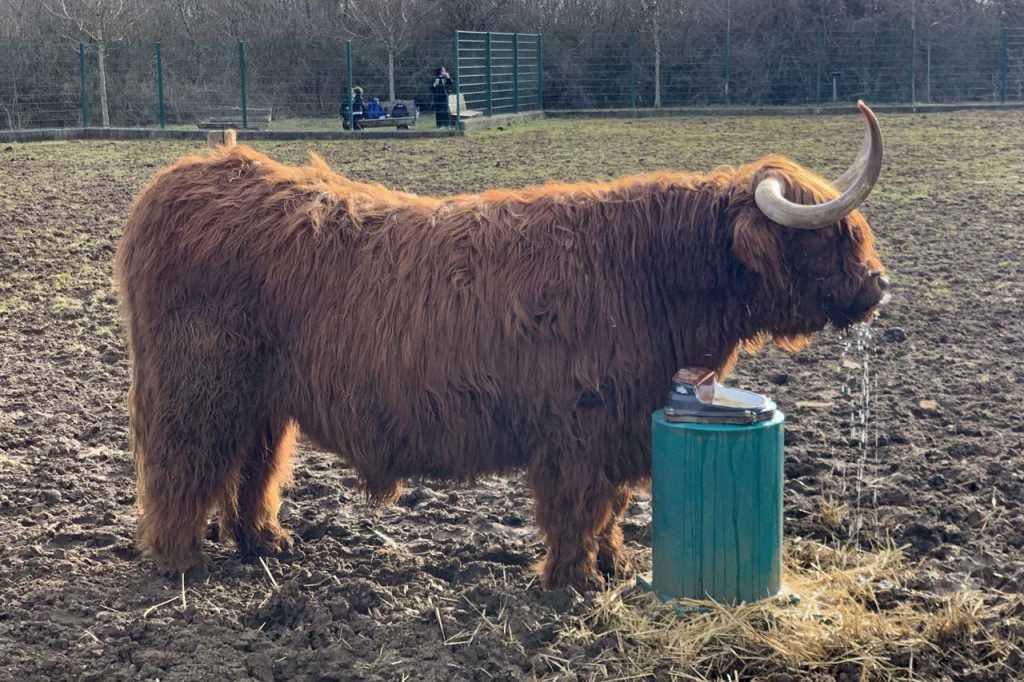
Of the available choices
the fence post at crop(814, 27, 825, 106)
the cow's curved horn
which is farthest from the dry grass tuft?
the fence post at crop(814, 27, 825, 106)

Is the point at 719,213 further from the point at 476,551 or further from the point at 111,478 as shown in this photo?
the point at 111,478

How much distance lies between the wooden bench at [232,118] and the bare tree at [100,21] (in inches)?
85.4

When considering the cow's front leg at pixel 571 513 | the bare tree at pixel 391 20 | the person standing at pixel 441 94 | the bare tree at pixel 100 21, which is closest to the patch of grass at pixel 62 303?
the cow's front leg at pixel 571 513

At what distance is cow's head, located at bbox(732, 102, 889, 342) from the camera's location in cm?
386

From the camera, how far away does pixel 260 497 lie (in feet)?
14.9

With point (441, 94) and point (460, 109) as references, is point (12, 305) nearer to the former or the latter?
point (460, 109)

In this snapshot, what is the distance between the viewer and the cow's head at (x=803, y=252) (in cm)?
386

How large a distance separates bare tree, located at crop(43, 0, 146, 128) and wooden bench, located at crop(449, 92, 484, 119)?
739cm

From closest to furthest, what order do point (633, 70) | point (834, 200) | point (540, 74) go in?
point (834, 200) < point (633, 70) < point (540, 74)

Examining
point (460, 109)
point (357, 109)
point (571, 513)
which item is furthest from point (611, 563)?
point (357, 109)

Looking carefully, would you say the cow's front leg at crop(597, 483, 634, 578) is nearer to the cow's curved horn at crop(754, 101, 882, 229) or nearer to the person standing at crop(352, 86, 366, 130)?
the cow's curved horn at crop(754, 101, 882, 229)

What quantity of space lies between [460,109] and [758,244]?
20407 millimetres

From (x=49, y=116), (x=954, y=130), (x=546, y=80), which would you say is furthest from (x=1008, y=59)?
(x=49, y=116)

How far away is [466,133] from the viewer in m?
22.2
